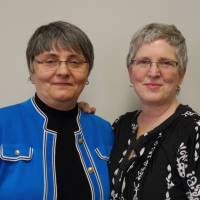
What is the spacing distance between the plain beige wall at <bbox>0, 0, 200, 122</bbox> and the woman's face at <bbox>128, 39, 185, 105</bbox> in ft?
1.18

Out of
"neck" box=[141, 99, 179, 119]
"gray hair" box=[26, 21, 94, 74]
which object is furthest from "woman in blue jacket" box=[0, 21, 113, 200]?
"neck" box=[141, 99, 179, 119]

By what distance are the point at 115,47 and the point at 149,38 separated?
15.3 inches

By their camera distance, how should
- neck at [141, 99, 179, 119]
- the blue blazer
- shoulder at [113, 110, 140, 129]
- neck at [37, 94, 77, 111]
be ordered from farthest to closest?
shoulder at [113, 110, 140, 129] → neck at [141, 99, 179, 119] → neck at [37, 94, 77, 111] → the blue blazer

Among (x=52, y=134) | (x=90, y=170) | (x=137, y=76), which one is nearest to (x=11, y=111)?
(x=52, y=134)

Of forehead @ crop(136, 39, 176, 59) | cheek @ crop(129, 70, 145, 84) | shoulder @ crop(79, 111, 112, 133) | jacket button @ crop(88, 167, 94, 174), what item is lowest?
jacket button @ crop(88, 167, 94, 174)

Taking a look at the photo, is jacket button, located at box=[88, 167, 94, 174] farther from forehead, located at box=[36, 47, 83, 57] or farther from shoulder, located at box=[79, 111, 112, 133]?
forehead, located at box=[36, 47, 83, 57]

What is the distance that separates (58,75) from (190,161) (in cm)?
62

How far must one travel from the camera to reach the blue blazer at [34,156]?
4.23ft

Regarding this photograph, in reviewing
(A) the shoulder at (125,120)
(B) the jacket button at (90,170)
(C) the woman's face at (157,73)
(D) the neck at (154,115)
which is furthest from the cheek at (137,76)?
(B) the jacket button at (90,170)

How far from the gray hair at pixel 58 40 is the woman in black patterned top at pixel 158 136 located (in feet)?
0.86

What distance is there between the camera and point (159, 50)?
1.47 metres

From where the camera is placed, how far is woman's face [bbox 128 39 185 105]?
1.47m

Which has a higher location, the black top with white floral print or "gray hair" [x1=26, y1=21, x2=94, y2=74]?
"gray hair" [x1=26, y1=21, x2=94, y2=74]

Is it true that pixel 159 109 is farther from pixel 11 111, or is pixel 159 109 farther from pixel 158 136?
pixel 11 111
